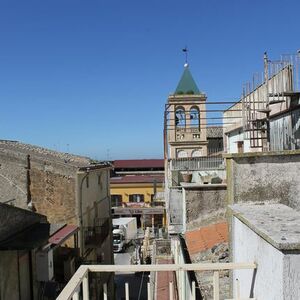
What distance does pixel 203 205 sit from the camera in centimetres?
1188

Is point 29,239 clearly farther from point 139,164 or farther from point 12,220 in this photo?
point 139,164

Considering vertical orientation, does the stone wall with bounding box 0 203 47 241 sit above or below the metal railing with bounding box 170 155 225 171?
below

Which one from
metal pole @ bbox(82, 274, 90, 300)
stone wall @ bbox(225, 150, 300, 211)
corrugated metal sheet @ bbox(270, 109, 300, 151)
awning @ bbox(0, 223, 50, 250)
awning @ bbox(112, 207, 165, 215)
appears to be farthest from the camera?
awning @ bbox(112, 207, 165, 215)

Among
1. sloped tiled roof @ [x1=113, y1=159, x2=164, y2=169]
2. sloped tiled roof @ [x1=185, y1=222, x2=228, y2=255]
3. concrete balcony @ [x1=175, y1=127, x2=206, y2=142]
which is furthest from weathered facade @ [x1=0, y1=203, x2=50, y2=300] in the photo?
sloped tiled roof @ [x1=113, y1=159, x2=164, y2=169]

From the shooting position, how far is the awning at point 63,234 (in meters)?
14.3

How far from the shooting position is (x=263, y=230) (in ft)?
10.2

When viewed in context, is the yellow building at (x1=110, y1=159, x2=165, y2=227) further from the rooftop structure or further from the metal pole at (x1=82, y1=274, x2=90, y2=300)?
the metal pole at (x1=82, y1=274, x2=90, y2=300)

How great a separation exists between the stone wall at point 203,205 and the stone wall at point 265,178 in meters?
6.91

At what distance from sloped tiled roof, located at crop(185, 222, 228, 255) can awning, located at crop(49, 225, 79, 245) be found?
5.40 metres

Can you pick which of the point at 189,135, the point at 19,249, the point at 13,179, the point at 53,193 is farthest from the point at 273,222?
the point at 189,135

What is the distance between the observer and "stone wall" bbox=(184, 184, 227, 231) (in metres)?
11.8

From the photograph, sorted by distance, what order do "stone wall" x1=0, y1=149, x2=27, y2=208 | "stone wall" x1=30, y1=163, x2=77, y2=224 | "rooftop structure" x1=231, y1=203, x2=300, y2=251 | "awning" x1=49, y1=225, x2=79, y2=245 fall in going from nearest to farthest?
"rooftop structure" x1=231, y1=203, x2=300, y2=251 → "awning" x1=49, y1=225, x2=79, y2=245 → "stone wall" x1=0, y1=149, x2=27, y2=208 → "stone wall" x1=30, y1=163, x2=77, y2=224

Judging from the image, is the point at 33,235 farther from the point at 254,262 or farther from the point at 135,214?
the point at 135,214

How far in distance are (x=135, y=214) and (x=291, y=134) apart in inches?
1412
